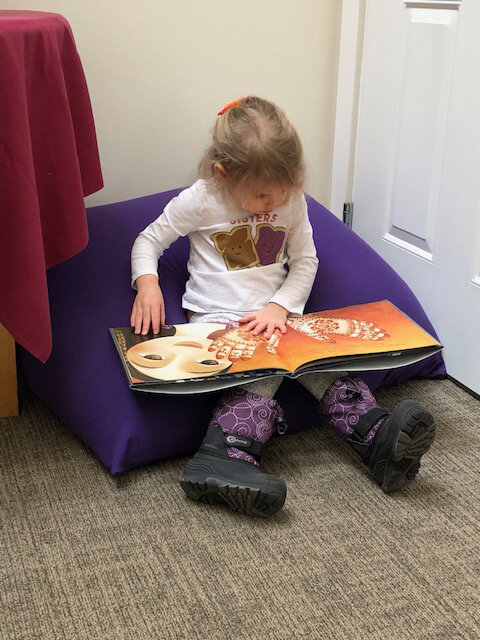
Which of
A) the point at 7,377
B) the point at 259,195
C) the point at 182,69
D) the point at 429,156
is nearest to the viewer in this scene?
the point at 259,195

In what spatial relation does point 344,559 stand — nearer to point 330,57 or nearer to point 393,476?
point 393,476

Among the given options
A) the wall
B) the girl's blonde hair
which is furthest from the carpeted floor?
the wall

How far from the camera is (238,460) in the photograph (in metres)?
1.22

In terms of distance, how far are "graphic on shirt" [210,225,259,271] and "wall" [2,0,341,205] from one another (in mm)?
418

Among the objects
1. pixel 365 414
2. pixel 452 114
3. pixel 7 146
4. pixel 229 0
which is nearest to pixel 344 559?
pixel 365 414

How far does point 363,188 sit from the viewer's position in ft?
6.03

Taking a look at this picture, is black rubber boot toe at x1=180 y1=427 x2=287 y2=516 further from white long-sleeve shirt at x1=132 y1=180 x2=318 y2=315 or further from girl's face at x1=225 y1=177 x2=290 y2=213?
girl's face at x1=225 y1=177 x2=290 y2=213

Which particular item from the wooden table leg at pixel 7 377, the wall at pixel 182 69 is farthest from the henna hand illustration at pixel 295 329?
the wall at pixel 182 69

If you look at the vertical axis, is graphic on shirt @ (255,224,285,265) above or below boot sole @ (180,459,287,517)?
above

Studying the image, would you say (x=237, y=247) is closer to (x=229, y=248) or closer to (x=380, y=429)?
(x=229, y=248)

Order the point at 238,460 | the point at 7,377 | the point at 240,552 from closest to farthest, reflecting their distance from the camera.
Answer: the point at 240,552
the point at 238,460
the point at 7,377

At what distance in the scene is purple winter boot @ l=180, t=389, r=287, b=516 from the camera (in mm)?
1155

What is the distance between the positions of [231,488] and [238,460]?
70mm

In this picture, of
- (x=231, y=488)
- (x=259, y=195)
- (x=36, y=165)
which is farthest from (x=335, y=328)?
(x=36, y=165)
